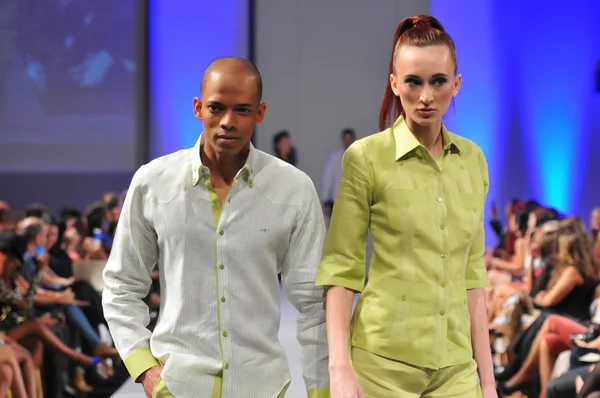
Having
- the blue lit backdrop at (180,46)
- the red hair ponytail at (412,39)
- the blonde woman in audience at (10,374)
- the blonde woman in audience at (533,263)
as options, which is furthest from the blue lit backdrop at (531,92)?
the red hair ponytail at (412,39)

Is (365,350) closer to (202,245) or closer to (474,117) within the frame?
(202,245)

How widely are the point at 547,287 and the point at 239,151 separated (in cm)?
335

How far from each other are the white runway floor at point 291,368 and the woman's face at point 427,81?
3224mm

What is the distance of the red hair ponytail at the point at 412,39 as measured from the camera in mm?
2057

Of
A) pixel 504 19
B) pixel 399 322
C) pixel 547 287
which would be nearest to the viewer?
pixel 399 322

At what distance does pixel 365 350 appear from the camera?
205cm

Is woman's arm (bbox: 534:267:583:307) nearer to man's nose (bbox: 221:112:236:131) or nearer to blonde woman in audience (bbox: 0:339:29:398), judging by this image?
blonde woman in audience (bbox: 0:339:29:398)

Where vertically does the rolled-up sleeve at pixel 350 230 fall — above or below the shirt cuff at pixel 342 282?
above

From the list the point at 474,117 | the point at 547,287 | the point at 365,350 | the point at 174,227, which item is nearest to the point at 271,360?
the point at 365,350

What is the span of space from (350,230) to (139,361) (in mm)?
508

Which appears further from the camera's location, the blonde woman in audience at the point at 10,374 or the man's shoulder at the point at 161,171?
the blonde woman in audience at the point at 10,374

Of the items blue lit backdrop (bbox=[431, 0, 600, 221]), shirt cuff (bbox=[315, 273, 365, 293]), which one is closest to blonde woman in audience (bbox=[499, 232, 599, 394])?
shirt cuff (bbox=[315, 273, 365, 293])

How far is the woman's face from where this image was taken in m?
2.02

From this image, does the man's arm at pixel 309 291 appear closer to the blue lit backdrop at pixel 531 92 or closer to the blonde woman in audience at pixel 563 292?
the blonde woman in audience at pixel 563 292
